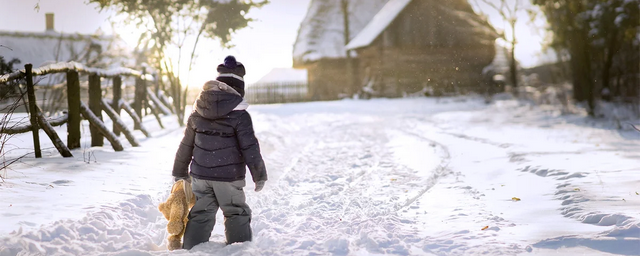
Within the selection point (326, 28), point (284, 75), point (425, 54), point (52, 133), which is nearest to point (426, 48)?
point (425, 54)

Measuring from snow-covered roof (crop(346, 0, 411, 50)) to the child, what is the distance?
26190 millimetres

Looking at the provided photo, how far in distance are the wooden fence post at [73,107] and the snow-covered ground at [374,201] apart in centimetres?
36

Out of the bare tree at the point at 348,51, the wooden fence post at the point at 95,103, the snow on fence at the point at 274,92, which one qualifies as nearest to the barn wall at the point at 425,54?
the bare tree at the point at 348,51

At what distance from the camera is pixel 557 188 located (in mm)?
5848

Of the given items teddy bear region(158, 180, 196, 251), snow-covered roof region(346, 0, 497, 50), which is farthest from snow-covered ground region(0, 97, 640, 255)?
snow-covered roof region(346, 0, 497, 50)

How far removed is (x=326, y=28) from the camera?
36.2 metres

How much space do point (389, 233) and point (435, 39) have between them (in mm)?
27956

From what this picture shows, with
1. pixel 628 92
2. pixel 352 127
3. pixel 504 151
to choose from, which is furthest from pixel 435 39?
pixel 504 151

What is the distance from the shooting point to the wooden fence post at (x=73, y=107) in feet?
25.9

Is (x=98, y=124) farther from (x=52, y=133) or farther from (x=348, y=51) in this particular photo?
(x=348, y=51)

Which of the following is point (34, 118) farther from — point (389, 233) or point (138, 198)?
point (389, 233)

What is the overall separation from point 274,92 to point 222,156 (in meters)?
32.3

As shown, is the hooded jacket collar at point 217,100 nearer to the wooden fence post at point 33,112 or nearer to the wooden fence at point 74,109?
the wooden fence at point 74,109

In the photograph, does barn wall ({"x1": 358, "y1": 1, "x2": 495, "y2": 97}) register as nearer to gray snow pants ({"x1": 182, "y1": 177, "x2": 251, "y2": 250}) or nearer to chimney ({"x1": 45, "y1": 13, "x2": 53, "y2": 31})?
chimney ({"x1": 45, "y1": 13, "x2": 53, "y2": 31})
